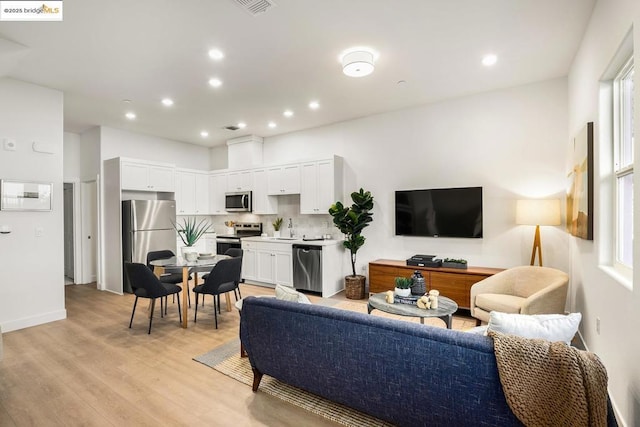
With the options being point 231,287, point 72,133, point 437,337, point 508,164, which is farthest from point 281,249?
point 72,133

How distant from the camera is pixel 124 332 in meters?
3.62

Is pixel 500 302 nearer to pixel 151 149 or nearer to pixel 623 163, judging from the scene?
pixel 623 163

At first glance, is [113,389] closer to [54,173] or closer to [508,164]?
[54,173]

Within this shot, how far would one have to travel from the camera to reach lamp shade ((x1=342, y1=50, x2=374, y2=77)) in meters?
3.19

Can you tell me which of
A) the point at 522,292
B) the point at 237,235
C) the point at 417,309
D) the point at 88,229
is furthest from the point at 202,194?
the point at 522,292

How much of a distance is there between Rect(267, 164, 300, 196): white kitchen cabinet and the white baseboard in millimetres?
3598

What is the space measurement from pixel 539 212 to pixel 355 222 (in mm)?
2396

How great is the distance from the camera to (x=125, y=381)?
2.57 metres

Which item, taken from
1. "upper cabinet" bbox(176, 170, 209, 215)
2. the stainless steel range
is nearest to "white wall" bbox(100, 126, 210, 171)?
"upper cabinet" bbox(176, 170, 209, 215)

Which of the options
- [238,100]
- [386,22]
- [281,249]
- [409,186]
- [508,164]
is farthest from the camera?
[281,249]

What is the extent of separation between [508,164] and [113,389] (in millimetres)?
4944

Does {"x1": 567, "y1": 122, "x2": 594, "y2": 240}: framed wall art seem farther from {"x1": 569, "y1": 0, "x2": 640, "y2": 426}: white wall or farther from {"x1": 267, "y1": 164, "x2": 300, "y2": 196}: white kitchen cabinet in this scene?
{"x1": 267, "y1": 164, "x2": 300, "y2": 196}: white kitchen cabinet

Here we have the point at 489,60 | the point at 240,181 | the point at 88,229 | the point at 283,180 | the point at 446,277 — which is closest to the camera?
the point at 489,60

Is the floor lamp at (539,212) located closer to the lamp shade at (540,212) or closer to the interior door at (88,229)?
the lamp shade at (540,212)
